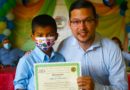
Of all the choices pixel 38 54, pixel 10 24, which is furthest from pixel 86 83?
pixel 10 24

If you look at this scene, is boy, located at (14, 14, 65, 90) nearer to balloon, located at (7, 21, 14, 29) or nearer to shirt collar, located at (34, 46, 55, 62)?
shirt collar, located at (34, 46, 55, 62)

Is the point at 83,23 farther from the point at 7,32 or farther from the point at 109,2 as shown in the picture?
the point at 109,2

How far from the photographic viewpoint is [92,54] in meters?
1.12

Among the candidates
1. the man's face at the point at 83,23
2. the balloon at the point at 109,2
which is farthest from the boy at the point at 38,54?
the balloon at the point at 109,2

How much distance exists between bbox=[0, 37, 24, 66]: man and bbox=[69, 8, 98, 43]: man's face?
10.2 ft

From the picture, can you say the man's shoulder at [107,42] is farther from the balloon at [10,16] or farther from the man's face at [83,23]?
the balloon at [10,16]

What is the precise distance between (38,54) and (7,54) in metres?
3.06

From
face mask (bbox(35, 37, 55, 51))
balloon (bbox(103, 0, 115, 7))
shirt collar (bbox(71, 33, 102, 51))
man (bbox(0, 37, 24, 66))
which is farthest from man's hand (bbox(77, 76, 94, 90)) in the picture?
balloon (bbox(103, 0, 115, 7))

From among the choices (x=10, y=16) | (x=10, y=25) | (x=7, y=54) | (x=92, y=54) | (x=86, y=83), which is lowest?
(x=86, y=83)

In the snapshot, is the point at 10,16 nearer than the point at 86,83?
No

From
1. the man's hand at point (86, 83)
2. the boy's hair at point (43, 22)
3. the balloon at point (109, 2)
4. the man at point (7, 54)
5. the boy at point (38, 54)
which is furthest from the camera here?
the balloon at point (109, 2)

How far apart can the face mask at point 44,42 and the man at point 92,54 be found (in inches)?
3.0

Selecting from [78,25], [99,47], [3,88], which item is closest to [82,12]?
[78,25]

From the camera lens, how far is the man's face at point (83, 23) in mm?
1055
